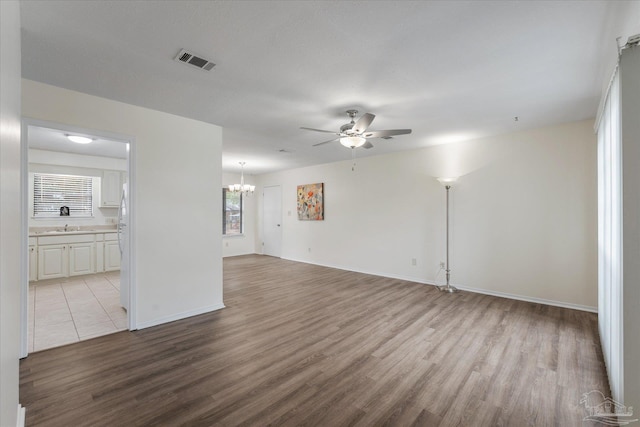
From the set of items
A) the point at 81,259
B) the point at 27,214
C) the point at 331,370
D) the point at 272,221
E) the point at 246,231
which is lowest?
the point at 331,370

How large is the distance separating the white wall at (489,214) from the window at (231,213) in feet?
11.5

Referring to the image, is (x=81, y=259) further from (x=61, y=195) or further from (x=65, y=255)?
(x=61, y=195)

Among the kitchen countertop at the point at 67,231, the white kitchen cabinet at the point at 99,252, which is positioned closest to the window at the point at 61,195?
the kitchen countertop at the point at 67,231

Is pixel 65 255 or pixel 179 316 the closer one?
pixel 179 316

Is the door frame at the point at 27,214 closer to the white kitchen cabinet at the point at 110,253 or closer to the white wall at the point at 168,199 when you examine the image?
the white wall at the point at 168,199

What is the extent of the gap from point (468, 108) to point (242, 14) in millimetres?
2656

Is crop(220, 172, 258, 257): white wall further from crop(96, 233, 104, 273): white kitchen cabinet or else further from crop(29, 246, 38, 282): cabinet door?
crop(29, 246, 38, 282): cabinet door

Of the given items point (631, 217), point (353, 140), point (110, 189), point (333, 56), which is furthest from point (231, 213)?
point (631, 217)

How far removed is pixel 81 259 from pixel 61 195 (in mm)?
1545

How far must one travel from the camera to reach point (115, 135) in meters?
2.94

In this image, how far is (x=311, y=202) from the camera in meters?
7.00

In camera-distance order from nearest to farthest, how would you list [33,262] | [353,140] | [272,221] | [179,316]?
[353,140], [179,316], [33,262], [272,221]

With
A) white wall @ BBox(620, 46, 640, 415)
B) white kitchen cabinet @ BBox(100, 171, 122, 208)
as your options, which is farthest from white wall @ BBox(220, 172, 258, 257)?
white wall @ BBox(620, 46, 640, 415)

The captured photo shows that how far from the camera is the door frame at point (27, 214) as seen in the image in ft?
7.95
